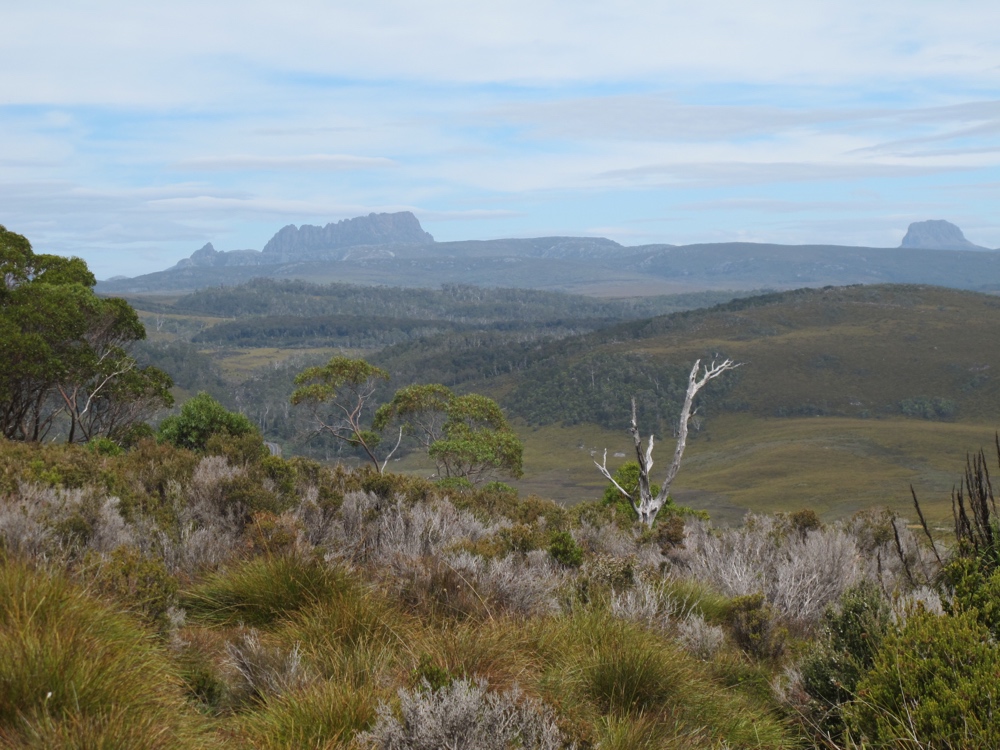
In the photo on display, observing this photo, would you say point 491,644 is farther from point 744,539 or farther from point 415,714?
point 744,539

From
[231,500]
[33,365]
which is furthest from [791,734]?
[33,365]

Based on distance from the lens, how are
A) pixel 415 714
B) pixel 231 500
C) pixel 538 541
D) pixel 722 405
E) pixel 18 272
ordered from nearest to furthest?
pixel 415 714 → pixel 538 541 → pixel 231 500 → pixel 18 272 → pixel 722 405

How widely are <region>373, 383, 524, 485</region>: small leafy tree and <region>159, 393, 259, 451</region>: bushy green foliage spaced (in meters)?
8.71

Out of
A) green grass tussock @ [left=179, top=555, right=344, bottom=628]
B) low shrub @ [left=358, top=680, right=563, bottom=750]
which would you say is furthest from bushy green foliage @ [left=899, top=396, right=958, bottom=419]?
low shrub @ [left=358, top=680, right=563, bottom=750]

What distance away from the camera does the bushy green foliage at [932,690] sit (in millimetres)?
3633

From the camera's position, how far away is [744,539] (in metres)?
11.2

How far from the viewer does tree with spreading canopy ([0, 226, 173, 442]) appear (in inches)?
915

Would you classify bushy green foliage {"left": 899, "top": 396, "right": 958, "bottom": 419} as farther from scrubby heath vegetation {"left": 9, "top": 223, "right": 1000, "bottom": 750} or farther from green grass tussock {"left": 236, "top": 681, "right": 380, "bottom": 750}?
green grass tussock {"left": 236, "top": 681, "right": 380, "bottom": 750}

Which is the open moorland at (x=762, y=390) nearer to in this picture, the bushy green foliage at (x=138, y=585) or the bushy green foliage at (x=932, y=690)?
the bushy green foliage at (x=932, y=690)

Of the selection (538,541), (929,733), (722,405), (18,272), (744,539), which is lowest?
(722,405)

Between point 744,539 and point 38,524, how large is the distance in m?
8.40

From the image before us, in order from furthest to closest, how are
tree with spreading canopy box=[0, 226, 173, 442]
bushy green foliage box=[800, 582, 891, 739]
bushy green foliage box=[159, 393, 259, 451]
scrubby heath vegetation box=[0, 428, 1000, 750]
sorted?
tree with spreading canopy box=[0, 226, 173, 442] → bushy green foliage box=[159, 393, 259, 451] → bushy green foliage box=[800, 582, 891, 739] → scrubby heath vegetation box=[0, 428, 1000, 750]

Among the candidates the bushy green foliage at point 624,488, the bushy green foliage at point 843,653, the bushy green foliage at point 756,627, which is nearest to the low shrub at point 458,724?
the bushy green foliage at point 843,653

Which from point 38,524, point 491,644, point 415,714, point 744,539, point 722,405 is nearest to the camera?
point 415,714
